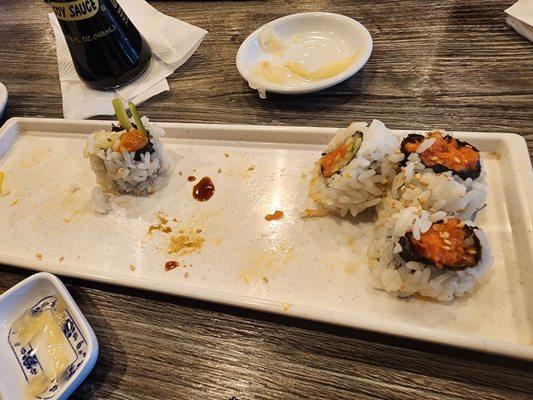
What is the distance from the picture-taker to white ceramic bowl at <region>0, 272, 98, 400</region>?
3.74ft

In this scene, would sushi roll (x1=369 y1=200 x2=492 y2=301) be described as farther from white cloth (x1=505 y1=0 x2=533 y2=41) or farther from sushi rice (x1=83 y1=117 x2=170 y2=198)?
white cloth (x1=505 y1=0 x2=533 y2=41)

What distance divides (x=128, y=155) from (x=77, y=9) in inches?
32.4

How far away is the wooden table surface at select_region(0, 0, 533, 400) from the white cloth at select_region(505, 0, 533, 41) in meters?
0.04

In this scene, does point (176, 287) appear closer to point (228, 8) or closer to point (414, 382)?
point (414, 382)

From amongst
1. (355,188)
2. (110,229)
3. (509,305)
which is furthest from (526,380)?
(110,229)

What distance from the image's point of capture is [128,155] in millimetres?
1606

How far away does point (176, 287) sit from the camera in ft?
4.37

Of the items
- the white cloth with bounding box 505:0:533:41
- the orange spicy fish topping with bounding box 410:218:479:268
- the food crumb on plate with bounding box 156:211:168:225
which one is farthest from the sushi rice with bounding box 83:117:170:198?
the white cloth with bounding box 505:0:533:41

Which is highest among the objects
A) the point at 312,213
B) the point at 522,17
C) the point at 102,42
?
the point at 102,42

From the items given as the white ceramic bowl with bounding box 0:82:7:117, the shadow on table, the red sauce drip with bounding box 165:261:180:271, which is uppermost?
the white ceramic bowl with bounding box 0:82:7:117

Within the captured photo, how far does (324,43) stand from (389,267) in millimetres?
1400

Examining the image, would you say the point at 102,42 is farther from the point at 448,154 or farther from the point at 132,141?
the point at 448,154

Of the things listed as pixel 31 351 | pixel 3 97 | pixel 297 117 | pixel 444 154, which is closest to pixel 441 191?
pixel 444 154

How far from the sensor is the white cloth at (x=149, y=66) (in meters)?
2.17
